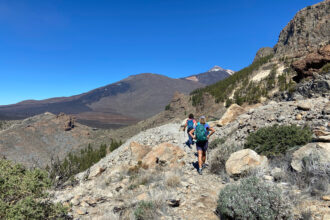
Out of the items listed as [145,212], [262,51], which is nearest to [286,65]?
[262,51]

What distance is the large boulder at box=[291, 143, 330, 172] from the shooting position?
4.01 m

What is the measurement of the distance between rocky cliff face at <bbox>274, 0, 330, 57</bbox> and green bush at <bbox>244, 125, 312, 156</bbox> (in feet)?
132

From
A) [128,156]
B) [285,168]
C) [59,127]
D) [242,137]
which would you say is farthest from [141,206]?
[59,127]

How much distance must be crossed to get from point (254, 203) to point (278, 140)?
344 cm

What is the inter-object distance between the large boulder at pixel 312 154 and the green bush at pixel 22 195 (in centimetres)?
478

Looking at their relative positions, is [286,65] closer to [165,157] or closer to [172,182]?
[165,157]

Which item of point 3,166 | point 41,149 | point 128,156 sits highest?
point 3,166

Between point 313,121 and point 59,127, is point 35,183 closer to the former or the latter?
point 313,121

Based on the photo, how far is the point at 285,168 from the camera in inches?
174

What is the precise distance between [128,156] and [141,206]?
710cm

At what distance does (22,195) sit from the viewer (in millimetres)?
2941

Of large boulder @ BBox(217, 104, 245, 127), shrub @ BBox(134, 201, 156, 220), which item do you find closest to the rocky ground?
shrub @ BBox(134, 201, 156, 220)

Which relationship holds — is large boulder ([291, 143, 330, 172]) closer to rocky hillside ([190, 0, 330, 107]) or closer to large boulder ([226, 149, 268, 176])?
large boulder ([226, 149, 268, 176])

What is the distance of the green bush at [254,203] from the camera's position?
111 inches
